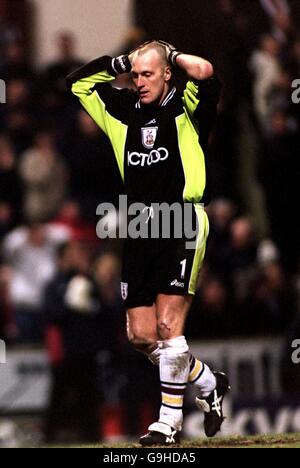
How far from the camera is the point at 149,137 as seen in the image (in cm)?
860

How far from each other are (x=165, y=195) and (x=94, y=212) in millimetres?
5473

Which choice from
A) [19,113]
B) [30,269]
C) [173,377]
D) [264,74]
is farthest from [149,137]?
[264,74]

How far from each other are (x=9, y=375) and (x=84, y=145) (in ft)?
8.96

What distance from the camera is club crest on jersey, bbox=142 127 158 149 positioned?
8594mm

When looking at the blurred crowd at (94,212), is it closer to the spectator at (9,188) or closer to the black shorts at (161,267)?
the spectator at (9,188)

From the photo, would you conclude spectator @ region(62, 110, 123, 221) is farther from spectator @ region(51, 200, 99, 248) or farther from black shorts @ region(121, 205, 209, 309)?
black shorts @ region(121, 205, 209, 309)

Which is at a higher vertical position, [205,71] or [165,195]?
[205,71]

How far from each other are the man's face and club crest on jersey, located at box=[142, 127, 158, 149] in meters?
0.20

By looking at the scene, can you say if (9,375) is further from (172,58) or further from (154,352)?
(172,58)

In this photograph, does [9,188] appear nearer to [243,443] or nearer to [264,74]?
[264,74]

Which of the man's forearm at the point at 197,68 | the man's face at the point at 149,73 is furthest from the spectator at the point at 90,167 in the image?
the man's forearm at the point at 197,68

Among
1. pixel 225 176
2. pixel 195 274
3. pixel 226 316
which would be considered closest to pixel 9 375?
pixel 226 316

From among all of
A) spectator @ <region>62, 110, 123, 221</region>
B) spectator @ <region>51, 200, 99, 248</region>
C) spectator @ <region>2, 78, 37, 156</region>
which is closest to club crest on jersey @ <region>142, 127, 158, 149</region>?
spectator @ <region>51, 200, 99, 248</region>

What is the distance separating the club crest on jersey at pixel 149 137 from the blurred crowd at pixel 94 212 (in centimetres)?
414
